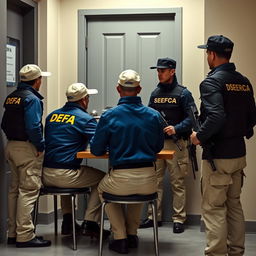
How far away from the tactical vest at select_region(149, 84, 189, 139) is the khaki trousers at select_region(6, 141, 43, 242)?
1.24 m

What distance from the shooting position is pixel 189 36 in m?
5.24

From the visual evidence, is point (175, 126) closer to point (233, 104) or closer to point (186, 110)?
point (186, 110)

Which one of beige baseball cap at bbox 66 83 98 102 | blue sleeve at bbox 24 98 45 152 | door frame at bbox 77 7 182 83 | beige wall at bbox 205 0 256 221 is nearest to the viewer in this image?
blue sleeve at bbox 24 98 45 152

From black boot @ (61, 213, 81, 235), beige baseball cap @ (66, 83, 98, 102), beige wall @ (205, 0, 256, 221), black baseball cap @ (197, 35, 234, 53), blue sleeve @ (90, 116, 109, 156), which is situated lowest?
black boot @ (61, 213, 81, 235)

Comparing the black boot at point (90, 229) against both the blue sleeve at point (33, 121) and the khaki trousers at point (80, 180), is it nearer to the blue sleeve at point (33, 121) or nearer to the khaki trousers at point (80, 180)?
the khaki trousers at point (80, 180)

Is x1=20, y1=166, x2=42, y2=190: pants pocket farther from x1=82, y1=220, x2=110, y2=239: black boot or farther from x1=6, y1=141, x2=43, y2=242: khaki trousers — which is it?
x1=82, y1=220, x2=110, y2=239: black boot

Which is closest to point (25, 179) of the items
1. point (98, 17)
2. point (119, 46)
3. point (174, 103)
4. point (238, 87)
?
point (174, 103)

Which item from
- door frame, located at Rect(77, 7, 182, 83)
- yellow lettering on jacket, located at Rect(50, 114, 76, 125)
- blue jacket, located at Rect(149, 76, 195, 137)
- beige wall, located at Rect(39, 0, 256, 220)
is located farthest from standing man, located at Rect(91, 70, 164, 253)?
door frame, located at Rect(77, 7, 182, 83)

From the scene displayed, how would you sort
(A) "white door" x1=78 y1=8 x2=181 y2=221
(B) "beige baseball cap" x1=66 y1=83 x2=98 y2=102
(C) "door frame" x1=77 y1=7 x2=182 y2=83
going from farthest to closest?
(A) "white door" x1=78 y1=8 x2=181 y2=221 → (C) "door frame" x1=77 y1=7 x2=182 y2=83 → (B) "beige baseball cap" x1=66 y1=83 x2=98 y2=102

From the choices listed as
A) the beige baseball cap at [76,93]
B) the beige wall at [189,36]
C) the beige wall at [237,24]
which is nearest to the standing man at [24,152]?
the beige baseball cap at [76,93]

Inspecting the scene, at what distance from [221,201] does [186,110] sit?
1.42 m

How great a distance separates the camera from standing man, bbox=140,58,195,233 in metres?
4.83

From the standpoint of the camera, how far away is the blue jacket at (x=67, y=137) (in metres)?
4.23

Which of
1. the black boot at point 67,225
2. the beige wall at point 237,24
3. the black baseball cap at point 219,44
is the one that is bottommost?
the black boot at point 67,225
